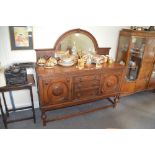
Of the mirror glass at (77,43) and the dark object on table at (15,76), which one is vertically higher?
the mirror glass at (77,43)

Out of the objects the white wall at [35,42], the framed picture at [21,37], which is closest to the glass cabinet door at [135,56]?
the white wall at [35,42]

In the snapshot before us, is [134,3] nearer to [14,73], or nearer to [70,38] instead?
[14,73]

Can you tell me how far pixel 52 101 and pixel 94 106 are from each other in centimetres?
99

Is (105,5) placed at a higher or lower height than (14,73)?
higher

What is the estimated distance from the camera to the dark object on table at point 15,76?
191 cm

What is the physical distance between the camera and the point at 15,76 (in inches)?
75.8

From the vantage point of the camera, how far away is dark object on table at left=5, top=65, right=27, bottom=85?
191 centimetres

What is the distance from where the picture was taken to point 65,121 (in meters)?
2.34

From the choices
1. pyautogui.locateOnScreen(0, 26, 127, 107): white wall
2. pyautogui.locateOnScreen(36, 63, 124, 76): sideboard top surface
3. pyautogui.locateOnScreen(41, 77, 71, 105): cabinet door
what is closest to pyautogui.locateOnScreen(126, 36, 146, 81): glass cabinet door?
pyautogui.locateOnScreen(0, 26, 127, 107): white wall

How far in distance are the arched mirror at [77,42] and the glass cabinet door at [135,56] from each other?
0.75m

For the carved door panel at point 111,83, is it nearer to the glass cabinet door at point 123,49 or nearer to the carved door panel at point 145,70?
the glass cabinet door at point 123,49

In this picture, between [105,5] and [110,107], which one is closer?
[105,5]

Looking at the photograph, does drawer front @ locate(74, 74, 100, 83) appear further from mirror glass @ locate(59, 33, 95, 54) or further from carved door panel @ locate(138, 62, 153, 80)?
carved door panel @ locate(138, 62, 153, 80)
